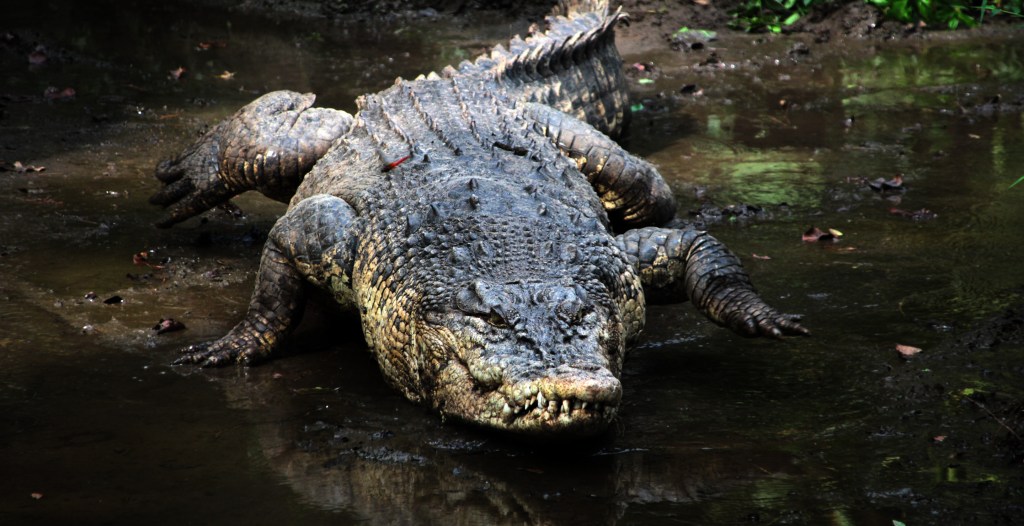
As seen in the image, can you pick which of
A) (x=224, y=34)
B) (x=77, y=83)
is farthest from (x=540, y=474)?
(x=224, y=34)

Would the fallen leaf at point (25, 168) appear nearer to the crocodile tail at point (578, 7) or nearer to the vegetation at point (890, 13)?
the crocodile tail at point (578, 7)

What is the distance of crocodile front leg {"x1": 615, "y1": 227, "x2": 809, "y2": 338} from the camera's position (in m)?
4.55

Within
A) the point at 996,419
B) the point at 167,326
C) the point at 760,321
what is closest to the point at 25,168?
the point at 167,326

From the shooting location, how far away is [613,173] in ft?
19.0

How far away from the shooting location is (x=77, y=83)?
30.1ft

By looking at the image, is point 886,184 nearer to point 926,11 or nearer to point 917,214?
point 917,214

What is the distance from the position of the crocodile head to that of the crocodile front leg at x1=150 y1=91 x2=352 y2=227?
7.00 ft

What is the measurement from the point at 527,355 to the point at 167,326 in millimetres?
2081

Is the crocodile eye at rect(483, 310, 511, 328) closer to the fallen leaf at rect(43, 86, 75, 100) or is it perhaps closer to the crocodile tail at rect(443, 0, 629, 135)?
the crocodile tail at rect(443, 0, 629, 135)

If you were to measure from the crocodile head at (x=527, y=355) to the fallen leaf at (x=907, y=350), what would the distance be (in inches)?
48.7

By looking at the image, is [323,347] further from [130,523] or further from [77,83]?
[77,83]

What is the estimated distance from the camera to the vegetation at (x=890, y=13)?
10883 millimetres

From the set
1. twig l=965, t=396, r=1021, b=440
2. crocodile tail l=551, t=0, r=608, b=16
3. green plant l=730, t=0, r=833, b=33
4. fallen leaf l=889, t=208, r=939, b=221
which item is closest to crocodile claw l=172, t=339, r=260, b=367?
twig l=965, t=396, r=1021, b=440

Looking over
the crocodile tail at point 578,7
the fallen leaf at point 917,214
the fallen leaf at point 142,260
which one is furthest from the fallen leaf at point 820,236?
the fallen leaf at point 142,260
